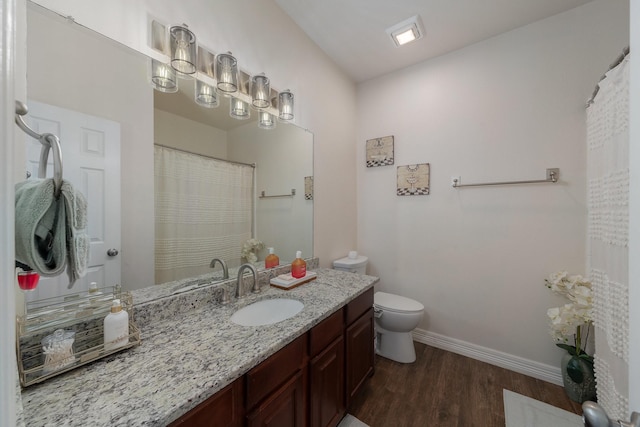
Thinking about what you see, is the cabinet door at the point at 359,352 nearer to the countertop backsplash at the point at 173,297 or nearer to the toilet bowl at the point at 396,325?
the toilet bowl at the point at 396,325

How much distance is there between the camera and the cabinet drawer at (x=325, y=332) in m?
1.11

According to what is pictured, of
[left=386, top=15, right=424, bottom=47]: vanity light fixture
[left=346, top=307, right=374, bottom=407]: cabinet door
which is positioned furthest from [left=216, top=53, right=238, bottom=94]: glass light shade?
[left=346, top=307, right=374, bottom=407]: cabinet door

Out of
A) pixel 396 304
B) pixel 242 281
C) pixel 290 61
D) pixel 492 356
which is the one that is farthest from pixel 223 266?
pixel 492 356

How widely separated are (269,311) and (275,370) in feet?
1.46

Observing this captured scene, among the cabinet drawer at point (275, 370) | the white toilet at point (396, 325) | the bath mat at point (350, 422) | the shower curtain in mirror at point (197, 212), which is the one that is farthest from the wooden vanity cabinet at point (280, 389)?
the white toilet at point (396, 325)

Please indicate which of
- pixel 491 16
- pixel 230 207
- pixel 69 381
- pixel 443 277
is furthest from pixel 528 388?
pixel 491 16

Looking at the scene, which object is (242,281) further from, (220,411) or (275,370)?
(220,411)

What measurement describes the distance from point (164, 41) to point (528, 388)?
3.03m

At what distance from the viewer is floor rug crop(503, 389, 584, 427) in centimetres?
142

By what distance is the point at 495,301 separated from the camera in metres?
1.96

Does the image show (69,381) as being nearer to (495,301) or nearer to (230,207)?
(230,207)

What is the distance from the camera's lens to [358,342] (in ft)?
4.97

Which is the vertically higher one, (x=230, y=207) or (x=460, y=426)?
(x=230, y=207)

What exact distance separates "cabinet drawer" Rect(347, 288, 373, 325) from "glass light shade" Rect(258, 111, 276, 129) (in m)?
1.26
